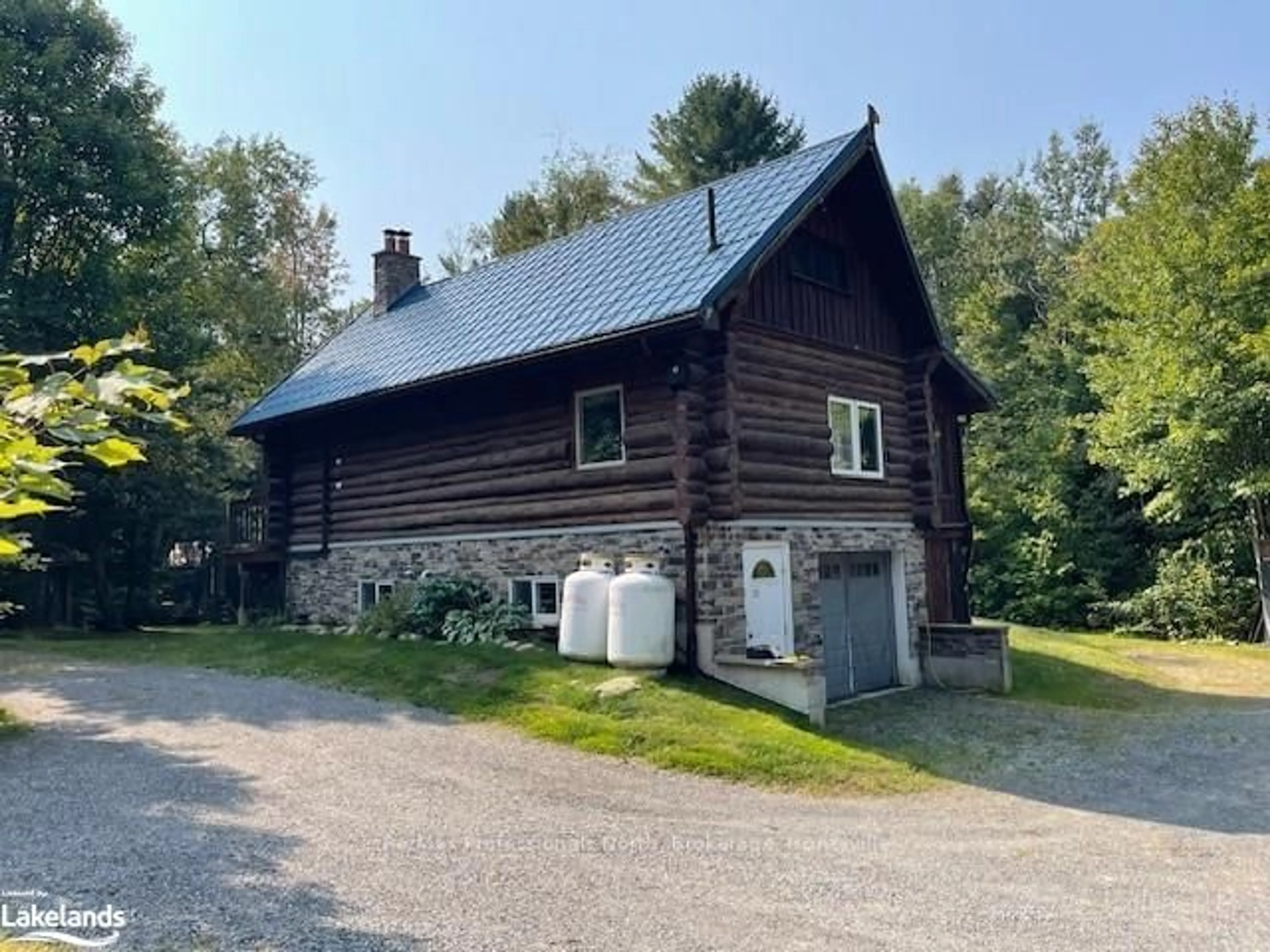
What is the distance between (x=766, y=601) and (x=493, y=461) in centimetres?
541

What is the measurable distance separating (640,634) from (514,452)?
175 inches

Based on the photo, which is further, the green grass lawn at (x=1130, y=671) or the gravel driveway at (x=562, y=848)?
the green grass lawn at (x=1130, y=671)

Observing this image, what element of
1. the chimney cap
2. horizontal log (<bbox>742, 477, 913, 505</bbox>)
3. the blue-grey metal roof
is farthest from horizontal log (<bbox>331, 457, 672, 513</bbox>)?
the chimney cap

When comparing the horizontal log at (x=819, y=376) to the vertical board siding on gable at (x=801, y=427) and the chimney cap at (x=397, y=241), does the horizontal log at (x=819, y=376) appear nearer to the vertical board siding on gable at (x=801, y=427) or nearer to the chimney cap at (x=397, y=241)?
the vertical board siding on gable at (x=801, y=427)

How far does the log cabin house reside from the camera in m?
13.8

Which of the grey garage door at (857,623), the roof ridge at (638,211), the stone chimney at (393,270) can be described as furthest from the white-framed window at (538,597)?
the stone chimney at (393,270)

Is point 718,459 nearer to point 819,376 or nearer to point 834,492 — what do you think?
point 834,492

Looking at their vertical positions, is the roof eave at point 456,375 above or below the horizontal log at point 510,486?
above

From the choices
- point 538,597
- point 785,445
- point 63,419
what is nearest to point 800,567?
point 785,445

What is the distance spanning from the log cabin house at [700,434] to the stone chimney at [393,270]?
11.9 ft

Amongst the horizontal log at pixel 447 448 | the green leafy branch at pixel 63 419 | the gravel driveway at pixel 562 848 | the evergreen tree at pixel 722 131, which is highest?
the evergreen tree at pixel 722 131

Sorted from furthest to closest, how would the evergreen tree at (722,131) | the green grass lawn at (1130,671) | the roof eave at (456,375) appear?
1. the evergreen tree at (722,131)
2. the green grass lawn at (1130,671)
3. the roof eave at (456,375)

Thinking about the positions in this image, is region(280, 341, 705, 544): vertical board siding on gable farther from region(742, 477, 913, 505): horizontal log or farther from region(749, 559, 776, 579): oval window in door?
region(749, 559, 776, 579): oval window in door

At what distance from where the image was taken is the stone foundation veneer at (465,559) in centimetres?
1420
